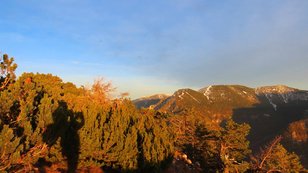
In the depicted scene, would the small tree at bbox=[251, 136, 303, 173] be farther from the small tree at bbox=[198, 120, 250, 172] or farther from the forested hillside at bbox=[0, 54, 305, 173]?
the small tree at bbox=[198, 120, 250, 172]

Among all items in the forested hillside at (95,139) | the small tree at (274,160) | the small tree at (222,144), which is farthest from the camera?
the small tree at (222,144)

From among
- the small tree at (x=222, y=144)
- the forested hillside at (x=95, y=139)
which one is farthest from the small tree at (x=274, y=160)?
the small tree at (x=222, y=144)

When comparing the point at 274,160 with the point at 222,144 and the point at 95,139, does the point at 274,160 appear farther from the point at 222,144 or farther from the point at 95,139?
the point at 95,139

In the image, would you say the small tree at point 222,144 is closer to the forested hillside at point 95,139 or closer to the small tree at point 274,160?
the forested hillside at point 95,139

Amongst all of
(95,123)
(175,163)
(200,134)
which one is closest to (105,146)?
(95,123)

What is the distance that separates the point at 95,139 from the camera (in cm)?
2200

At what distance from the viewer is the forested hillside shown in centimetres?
1571

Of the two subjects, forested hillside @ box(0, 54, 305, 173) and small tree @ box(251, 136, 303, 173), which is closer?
forested hillside @ box(0, 54, 305, 173)

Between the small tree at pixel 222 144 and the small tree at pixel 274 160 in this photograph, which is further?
the small tree at pixel 222 144

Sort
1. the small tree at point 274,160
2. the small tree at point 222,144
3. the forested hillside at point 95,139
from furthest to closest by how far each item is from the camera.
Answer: the small tree at point 222,144 → the small tree at point 274,160 → the forested hillside at point 95,139

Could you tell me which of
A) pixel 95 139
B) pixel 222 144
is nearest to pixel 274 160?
pixel 222 144

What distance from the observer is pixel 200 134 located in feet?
130

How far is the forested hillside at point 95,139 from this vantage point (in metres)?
15.7

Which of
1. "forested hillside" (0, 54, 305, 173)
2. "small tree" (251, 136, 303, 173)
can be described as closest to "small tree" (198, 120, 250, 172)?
"forested hillside" (0, 54, 305, 173)
